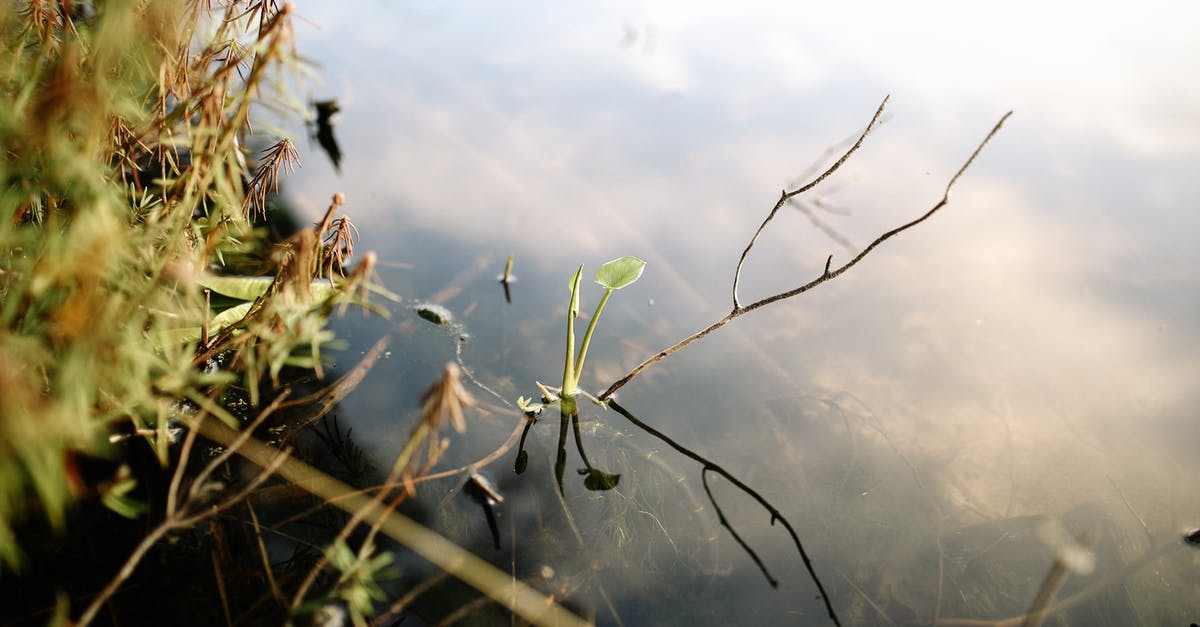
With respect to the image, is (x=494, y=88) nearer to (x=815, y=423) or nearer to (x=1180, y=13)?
(x=815, y=423)

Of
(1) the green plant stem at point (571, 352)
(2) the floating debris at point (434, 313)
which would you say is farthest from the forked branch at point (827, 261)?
(2) the floating debris at point (434, 313)

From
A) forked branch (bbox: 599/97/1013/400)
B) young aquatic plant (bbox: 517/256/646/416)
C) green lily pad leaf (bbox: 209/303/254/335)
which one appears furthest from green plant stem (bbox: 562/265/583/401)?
green lily pad leaf (bbox: 209/303/254/335)

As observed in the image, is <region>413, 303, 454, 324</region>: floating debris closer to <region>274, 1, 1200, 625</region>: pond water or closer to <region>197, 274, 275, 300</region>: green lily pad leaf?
<region>274, 1, 1200, 625</region>: pond water

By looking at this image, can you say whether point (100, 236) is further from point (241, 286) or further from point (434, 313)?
point (434, 313)

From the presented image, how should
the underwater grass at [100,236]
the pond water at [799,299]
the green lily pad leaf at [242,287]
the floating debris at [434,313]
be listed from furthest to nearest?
the floating debris at [434,313], the green lily pad leaf at [242,287], the pond water at [799,299], the underwater grass at [100,236]

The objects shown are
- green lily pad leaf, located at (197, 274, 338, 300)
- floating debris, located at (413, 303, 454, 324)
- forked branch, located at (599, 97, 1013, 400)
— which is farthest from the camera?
floating debris, located at (413, 303, 454, 324)

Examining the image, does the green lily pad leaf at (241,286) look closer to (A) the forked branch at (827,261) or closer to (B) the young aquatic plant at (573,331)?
(B) the young aquatic plant at (573,331)

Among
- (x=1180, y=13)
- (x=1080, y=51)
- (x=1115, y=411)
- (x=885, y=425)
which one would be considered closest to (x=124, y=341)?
(x=885, y=425)
